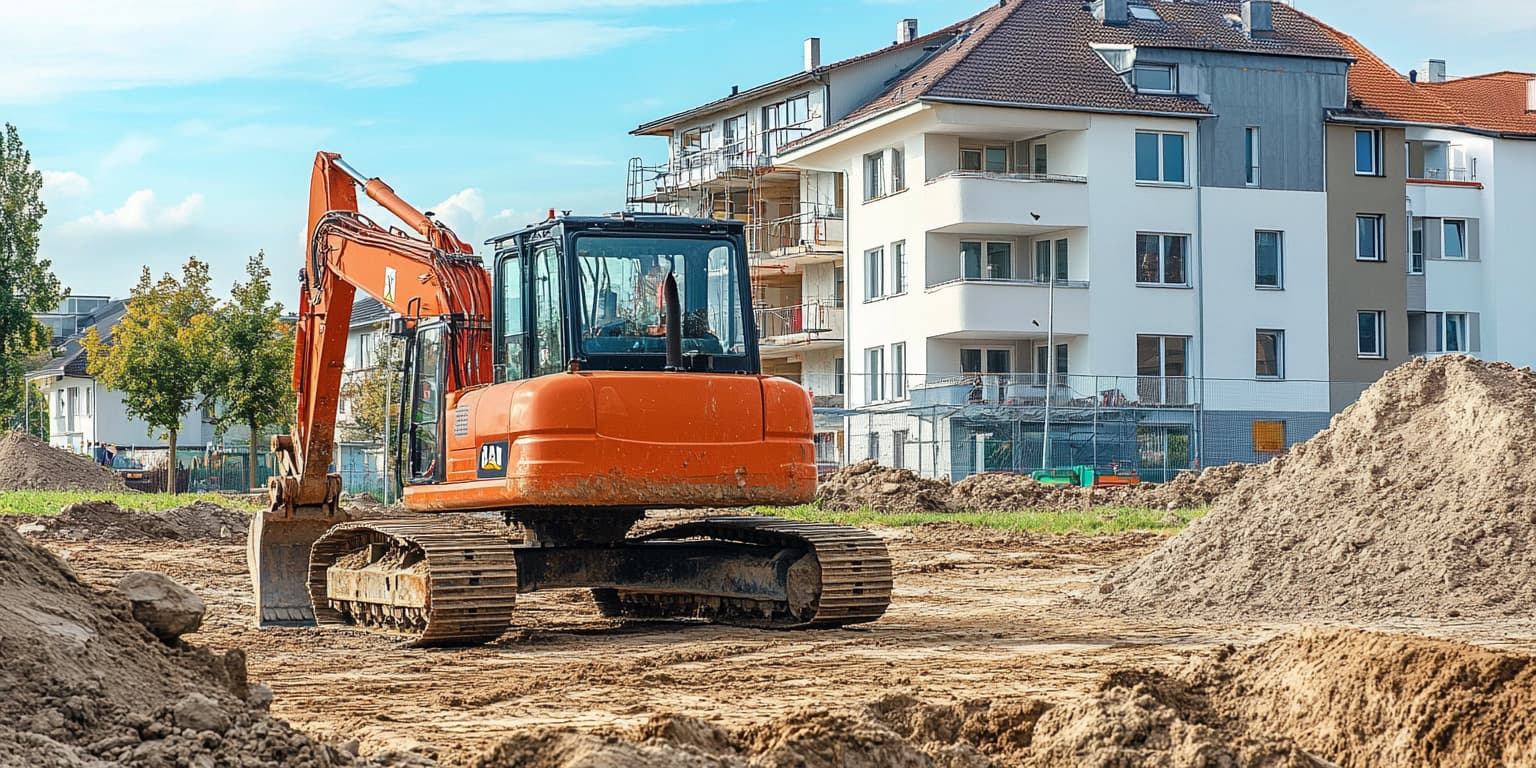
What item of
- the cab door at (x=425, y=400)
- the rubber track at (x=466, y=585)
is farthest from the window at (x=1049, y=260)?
the rubber track at (x=466, y=585)

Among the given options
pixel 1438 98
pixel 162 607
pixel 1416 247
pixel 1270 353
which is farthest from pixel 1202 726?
pixel 1438 98

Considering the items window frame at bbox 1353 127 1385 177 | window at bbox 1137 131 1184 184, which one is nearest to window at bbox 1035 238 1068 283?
window at bbox 1137 131 1184 184

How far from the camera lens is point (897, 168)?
47.8 metres

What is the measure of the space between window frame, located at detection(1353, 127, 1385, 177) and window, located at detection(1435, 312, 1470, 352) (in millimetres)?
4986

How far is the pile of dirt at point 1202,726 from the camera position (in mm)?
6504

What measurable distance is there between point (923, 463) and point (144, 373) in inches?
870

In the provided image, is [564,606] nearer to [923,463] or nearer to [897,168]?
[923,463]

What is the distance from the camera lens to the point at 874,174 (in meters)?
49.2

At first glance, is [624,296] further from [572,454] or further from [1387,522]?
[1387,522]

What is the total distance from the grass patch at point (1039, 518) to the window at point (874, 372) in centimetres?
1636

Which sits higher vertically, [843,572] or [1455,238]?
[1455,238]

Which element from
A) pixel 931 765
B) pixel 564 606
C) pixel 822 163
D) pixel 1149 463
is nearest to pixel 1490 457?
pixel 564 606

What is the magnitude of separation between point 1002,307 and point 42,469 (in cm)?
2609

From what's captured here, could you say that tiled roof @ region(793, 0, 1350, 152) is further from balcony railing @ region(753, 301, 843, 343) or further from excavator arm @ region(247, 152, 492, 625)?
excavator arm @ region(247, 152, 492, 625)
